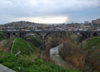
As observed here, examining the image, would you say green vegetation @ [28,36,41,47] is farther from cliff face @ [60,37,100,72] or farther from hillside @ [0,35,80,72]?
hillside @ [0,35,80,72]

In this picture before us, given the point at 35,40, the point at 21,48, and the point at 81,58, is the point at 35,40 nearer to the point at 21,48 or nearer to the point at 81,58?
the point at 21,48

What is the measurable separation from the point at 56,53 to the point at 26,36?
71.1 ft

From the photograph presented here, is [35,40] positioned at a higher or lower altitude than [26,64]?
lower

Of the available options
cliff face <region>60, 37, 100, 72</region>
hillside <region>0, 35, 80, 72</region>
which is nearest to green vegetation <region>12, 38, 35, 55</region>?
cliff face <region>60, 37, 100, 72</region>

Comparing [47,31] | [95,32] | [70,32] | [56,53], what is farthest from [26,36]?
[56,53]

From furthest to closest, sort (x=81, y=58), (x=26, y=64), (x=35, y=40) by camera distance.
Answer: (x=35, y=40) < (x=81, y=58) < (x=26, y=64)

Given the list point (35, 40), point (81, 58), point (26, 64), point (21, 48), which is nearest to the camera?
point (26, 64)

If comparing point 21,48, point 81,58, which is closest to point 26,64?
point 81,58

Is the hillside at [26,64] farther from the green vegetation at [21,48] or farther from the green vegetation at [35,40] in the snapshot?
the green vegetation at [35,40]

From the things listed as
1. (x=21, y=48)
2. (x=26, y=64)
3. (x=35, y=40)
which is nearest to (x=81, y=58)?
(x=26, y=64)

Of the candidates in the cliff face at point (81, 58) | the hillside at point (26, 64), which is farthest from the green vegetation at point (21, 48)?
the hillside at point (26, 64)

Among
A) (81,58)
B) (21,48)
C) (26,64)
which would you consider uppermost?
(26,64)

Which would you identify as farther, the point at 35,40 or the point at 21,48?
the point at 35,40

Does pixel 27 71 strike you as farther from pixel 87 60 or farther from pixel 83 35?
pixel 83 35
